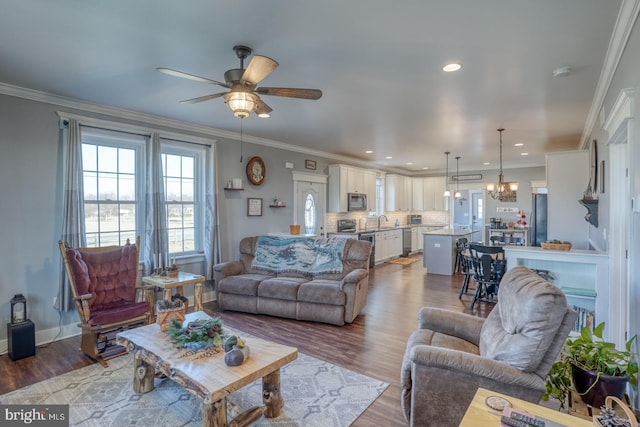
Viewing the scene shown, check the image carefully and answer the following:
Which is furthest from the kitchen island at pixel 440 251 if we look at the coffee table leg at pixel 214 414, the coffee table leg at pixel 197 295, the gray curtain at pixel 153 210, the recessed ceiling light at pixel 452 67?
the coffee table leg at pixel 214 414

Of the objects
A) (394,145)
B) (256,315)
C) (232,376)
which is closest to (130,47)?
(232,376)

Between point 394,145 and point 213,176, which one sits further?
point 394,145

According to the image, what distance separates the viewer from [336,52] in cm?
270

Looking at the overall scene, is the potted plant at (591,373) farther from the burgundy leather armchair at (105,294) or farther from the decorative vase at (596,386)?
the burgundy leather armchair at (105,294)

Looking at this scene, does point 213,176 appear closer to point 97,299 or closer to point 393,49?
point 97,299

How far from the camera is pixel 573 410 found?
193 cm

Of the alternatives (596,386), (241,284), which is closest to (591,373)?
(596,386)

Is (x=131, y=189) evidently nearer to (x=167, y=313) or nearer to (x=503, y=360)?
(x=167, y=313)

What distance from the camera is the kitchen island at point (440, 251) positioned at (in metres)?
7.07

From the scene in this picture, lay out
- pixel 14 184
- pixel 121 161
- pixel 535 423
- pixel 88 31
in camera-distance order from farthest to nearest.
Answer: pixel 121 161 < pixel 14 184 < pixel 88 31 < pixel 535 423

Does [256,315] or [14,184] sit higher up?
[14,184]

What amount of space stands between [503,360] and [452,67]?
7.76 feet

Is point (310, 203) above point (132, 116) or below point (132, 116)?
below

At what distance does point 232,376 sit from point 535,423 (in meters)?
1.51
